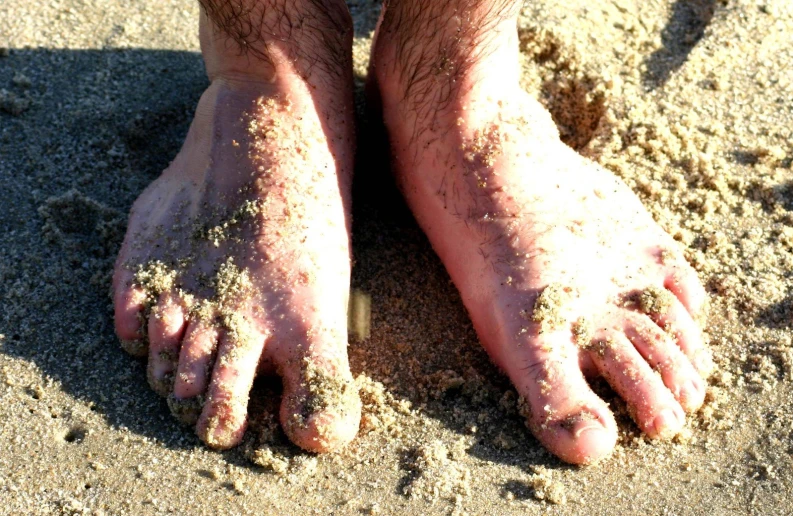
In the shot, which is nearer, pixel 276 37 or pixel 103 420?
pixel 103 420

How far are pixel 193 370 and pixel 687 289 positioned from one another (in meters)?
1.05

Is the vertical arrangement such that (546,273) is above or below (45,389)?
above

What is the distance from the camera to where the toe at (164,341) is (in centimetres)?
167

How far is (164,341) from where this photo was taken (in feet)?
5.57

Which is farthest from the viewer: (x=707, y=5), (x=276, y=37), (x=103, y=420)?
(x=707, y=5)

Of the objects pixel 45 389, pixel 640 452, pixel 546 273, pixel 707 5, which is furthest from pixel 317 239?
pixel 707 5

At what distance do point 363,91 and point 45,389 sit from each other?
1145 millimetres

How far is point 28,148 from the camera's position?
6.91 feet

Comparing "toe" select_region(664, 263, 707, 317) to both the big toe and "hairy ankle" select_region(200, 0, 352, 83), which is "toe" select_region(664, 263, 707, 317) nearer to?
the big toe

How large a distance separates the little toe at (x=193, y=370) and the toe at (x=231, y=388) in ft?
0.06

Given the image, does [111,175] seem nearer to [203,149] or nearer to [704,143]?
[203,149]

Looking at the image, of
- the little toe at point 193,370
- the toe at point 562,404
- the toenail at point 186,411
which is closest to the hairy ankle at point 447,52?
the toe at point 562,404

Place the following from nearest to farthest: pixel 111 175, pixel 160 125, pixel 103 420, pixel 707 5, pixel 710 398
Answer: pixel 103 420
pixel 710 398
pixel 111 175
pixel 160 125
pixel 707 5

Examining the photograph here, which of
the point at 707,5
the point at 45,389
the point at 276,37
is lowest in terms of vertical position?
the point at 45,389
